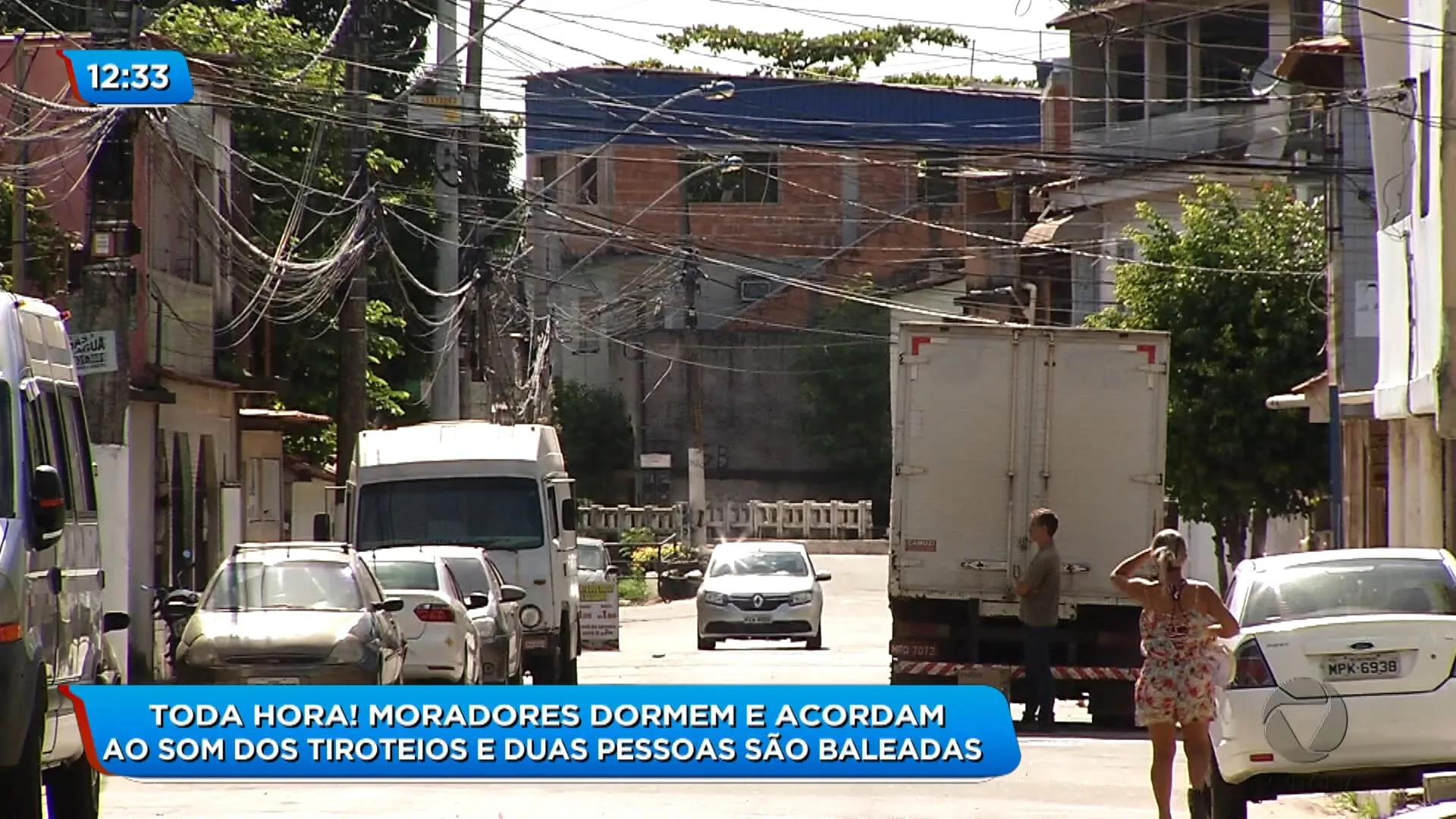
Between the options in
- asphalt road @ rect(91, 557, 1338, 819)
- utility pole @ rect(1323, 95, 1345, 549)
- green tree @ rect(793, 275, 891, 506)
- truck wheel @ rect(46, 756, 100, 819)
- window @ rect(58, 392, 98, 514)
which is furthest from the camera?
green tree @ rect(793, 275, 891, 506)

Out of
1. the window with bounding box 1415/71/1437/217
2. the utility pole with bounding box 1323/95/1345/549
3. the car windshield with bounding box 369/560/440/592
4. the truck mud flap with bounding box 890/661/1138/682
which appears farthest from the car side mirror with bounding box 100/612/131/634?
the utility pole with bounding box 1323/95/1345/549

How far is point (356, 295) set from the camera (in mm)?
29859

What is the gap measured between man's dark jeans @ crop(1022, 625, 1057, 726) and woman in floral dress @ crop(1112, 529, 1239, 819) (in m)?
8.05

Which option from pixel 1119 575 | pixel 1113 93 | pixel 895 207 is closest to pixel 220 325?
pixel 1113 93

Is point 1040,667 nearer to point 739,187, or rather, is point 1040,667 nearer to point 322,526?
point 322,526

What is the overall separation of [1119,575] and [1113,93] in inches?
1332

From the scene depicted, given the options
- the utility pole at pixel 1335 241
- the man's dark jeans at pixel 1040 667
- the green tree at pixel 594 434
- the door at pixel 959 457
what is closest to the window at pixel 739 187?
the green tree at pixel 594 434

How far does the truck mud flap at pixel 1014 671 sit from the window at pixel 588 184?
1862 inches

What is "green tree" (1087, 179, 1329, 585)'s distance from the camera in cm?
3344

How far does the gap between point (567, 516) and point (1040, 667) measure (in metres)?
7.95

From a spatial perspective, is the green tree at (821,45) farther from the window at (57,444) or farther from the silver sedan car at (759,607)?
the window at (57,444)

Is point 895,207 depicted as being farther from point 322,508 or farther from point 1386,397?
point 1386,397

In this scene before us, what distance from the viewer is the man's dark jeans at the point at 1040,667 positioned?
68.8ft

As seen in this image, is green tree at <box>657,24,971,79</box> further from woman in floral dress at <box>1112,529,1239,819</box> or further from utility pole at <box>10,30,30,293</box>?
woman in floral dress at <box>1112,529,1239,819</box>
